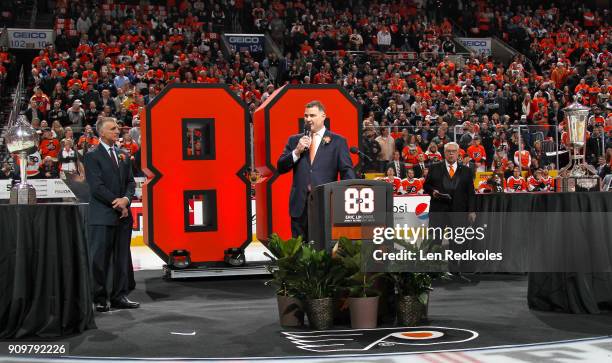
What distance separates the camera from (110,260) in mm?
7262

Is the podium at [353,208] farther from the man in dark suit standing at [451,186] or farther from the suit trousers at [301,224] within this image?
the man in dark suit standing at [451,186]

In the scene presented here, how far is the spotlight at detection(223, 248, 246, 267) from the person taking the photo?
10109 mm

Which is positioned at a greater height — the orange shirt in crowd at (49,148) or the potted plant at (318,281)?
the orange shirt in crowd at (49,148)

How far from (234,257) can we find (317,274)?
4319 millimetres

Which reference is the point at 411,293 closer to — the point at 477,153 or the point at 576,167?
the point at 576,167

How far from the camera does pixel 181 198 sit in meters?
10.1

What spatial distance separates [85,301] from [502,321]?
3213 millimetres

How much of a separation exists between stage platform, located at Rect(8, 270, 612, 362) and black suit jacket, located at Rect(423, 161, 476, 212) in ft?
5.16

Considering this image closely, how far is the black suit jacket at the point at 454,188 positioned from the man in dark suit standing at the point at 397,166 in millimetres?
5508

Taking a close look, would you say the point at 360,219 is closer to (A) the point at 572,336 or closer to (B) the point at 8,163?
(A) the point at 572,336

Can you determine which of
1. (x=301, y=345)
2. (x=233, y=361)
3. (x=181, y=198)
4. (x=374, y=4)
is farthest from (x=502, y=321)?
(x=374, y=4)

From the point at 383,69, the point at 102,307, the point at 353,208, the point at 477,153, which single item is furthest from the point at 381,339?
the point at 383,69

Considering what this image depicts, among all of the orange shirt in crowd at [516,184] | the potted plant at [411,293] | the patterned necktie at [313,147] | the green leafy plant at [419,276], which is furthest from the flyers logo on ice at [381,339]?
the orange shirt in crowd at [516,184]

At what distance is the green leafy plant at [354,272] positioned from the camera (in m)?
5.91
